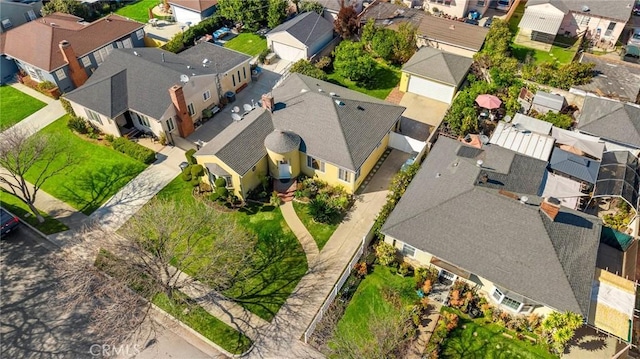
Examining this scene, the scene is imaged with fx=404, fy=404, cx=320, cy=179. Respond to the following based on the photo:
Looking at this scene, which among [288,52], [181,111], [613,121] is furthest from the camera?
[288,52]

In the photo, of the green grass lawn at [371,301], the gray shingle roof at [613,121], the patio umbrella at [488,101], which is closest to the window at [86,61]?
the green grass lawn at [371,301]

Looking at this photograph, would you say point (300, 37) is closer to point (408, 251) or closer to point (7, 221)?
point (408, 251)

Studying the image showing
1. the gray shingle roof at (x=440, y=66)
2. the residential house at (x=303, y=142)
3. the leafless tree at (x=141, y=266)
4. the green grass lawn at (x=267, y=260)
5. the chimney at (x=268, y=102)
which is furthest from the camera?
the gray shingle roof at (x=440, y=66)

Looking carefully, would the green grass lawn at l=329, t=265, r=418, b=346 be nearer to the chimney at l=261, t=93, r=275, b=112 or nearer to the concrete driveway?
the chimney at l=261, t=93, r=275, b=112

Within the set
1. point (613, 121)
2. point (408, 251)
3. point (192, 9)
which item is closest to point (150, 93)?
point (192, 9)

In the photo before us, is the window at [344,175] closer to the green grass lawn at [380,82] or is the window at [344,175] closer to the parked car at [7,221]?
the green grass lawn at [380,82]

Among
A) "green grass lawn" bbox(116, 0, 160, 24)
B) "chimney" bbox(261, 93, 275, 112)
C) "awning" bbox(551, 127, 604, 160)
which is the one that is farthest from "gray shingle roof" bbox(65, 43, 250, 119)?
"awning" bbox(551, 127, 604, 160)
